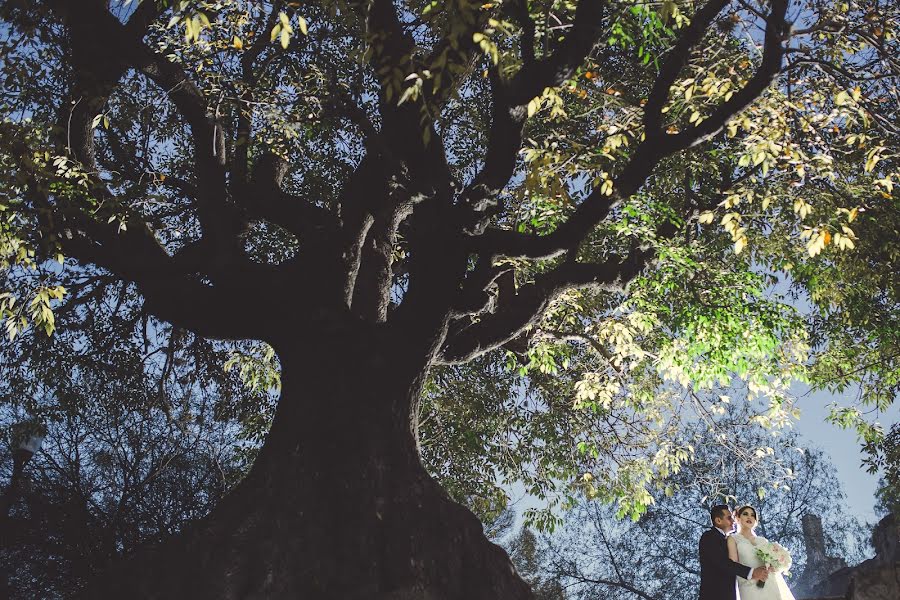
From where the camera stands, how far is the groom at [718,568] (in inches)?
354

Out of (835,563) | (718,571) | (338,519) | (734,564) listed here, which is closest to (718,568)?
(718,571)

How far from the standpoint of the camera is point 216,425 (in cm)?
1739

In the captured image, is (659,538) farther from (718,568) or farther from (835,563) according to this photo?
(718,568)

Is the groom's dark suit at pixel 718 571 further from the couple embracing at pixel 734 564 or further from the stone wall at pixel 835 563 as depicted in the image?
the stone wall at pixel 835 563

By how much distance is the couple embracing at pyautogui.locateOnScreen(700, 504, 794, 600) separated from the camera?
29.6 feet

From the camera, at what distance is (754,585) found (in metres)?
9.59

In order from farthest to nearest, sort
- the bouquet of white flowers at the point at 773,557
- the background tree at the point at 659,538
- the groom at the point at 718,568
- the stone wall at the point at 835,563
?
the background tree at the point at 659,538, the stone wall at the point at 835,563, the bouquet of white flowers at the point at 773,557, the groom at the point at 718,568

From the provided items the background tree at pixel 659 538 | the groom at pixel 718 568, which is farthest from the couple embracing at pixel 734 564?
the background tree at pixel 659 538

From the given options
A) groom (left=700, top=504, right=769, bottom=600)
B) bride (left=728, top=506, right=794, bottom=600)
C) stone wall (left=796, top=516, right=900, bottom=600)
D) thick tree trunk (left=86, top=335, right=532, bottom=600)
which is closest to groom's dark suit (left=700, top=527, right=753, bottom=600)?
groom (left=700, top=504, right=769, bottom=600)

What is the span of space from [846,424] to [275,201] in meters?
10.8

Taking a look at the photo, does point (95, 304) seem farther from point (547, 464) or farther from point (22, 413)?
point (547, 464)

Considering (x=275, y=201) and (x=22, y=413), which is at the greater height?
(x=22, y=413)

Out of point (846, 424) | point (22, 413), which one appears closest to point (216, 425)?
point (22, 413)

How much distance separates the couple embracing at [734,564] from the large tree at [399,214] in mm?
2400
